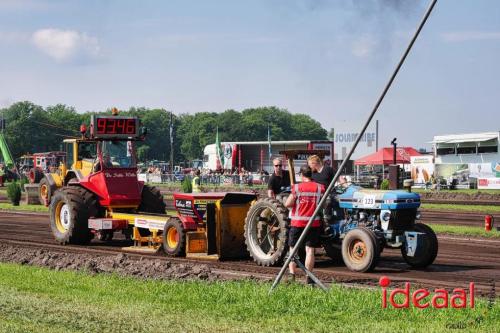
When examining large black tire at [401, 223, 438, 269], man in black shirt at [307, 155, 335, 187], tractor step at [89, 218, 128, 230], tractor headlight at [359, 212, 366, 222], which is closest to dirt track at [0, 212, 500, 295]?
large black tire at [401, 223, 438, 269]

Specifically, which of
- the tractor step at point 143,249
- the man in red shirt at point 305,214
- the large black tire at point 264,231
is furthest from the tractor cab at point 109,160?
the man in red shirt at point 305,214

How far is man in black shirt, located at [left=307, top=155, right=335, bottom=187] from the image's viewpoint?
1255 cm

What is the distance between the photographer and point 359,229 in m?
12.3

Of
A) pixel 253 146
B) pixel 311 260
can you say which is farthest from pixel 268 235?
pixel 253 146

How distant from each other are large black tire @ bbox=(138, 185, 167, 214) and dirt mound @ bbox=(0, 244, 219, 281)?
3342 mm

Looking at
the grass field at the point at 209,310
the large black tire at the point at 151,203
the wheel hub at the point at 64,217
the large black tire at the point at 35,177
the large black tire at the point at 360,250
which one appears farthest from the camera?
the large black tire at the point at 35,177

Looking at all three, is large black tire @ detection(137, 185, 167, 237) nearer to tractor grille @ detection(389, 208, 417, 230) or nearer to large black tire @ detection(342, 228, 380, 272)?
large black tire @ detection(342, 228, 380, 272)

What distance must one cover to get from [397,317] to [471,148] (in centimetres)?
4524

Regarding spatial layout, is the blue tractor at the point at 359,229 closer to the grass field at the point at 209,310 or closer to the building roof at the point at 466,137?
the grass field at the point at 209,310

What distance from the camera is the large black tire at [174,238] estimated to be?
46.5 feet

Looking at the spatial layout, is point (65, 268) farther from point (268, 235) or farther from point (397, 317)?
point (397, 317)

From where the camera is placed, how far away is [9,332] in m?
7.66

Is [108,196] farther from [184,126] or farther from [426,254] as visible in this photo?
[184,126]

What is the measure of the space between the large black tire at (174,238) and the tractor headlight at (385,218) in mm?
3594
